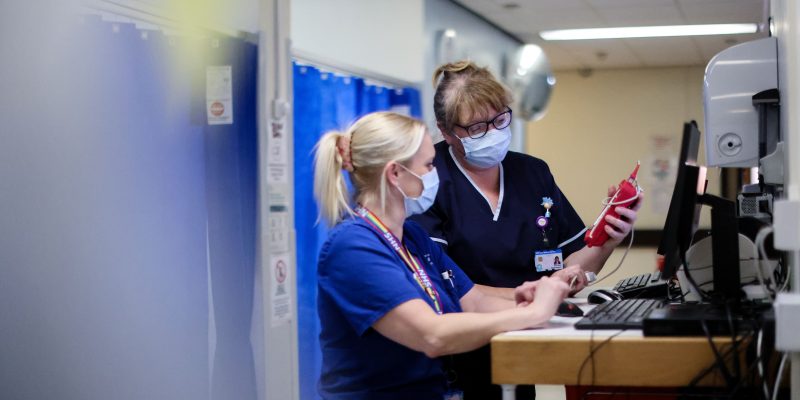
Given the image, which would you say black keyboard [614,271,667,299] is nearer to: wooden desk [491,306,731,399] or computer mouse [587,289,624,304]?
computer mouse [587,289,624,304]

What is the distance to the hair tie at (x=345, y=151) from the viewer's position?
198 cm

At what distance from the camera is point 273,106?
9.95ft

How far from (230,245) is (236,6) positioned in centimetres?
79

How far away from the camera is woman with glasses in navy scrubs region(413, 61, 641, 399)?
2.35 m

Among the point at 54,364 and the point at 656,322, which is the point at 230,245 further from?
the point at 656,322

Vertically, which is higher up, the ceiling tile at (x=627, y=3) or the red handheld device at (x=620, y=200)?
the ceiling tile at (x=627, y=3)

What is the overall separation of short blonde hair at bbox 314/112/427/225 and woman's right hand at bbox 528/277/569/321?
382 mm

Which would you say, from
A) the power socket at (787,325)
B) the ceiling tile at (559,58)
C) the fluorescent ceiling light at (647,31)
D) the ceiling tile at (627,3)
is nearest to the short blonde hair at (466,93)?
the power socket at (787,325)

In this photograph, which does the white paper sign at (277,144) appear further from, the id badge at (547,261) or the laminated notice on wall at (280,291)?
the id badge at (547,261)

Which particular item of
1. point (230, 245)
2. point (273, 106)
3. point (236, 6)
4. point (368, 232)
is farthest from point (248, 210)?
point (368, 232)

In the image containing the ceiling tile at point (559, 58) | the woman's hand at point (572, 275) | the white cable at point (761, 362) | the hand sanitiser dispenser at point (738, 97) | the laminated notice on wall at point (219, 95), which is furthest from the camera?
the ceiling tile at point (559, 58)

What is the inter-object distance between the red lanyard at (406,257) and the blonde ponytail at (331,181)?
0.04 meters

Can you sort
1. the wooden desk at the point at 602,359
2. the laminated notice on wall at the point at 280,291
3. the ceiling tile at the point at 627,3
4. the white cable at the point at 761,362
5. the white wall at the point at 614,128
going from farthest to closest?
the white wall at the point at 614,128
the ceiling tile at the point at 627,3
the laminated notice on wall at the point at 280,291
the wooden desk at the point at 602,359
the white cable at the point at 761,362

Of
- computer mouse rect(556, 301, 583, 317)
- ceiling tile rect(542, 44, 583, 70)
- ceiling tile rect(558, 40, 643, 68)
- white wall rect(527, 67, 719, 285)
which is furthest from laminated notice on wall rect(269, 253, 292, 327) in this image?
white wall rect(527, 67, 719, 285)
